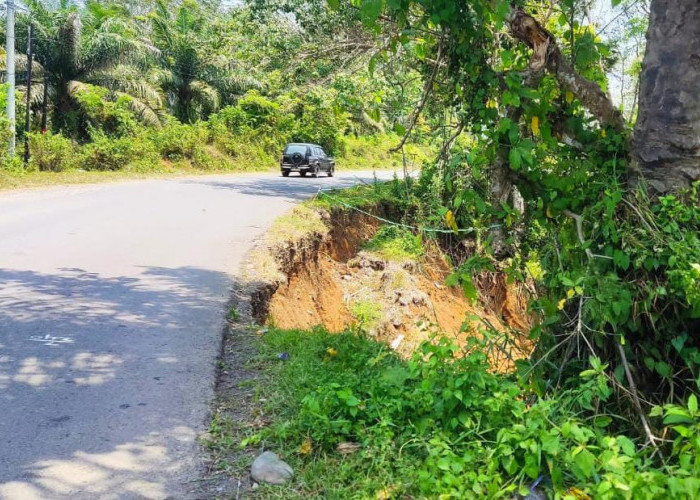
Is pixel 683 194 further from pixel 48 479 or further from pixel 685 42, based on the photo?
pixel 48 479

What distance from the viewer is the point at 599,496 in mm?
3025

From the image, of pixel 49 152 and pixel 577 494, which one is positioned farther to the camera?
pixel 49 152

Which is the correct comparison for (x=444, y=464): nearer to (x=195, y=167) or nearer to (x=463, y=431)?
(x=463, y=431)

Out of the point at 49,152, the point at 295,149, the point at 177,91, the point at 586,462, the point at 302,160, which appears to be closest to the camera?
the point at 586,462

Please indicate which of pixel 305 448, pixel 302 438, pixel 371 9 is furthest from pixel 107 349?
pixel 371 9

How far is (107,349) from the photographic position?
538 cm

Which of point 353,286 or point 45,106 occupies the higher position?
point 45,106

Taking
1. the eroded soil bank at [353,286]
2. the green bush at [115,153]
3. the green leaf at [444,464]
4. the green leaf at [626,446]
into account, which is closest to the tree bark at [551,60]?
the green leaf at [626,446]

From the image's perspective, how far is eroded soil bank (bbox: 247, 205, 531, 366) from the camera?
939 centimetres

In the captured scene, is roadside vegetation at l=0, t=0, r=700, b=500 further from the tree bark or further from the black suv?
the black suv

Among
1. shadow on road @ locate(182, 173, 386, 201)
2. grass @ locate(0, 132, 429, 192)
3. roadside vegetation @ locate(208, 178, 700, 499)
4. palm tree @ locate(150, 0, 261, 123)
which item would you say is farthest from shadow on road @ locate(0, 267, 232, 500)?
palm tree @ locate(150, 0, 261, 123)

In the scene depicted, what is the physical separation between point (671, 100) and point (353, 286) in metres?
9.35

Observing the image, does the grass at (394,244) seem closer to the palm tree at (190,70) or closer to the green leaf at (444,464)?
the green leaf at (444,464)

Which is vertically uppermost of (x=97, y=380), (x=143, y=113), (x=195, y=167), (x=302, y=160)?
(x=143, y=113)
